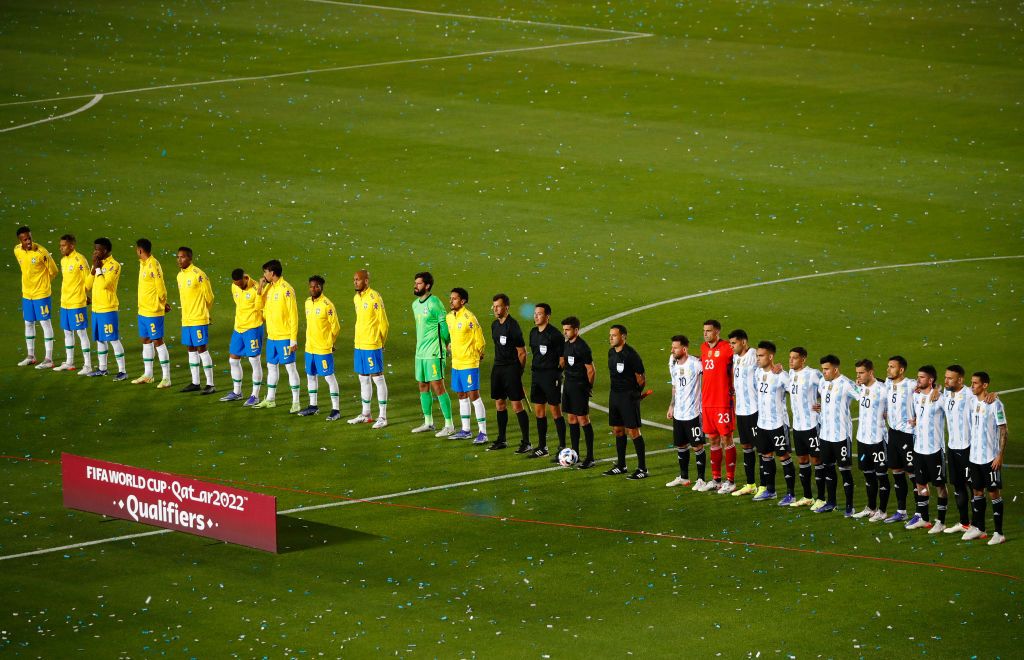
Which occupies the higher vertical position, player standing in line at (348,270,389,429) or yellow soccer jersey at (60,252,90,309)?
yellow soccer jersey at (60,252,90,309)

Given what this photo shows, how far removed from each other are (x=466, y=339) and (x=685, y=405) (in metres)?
3.26

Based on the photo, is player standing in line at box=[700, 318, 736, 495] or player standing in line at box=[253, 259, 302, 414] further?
player standing in line at box=[253, 259, 302, 414]

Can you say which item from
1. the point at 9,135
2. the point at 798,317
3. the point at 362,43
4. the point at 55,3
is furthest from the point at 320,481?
the point at 55,3

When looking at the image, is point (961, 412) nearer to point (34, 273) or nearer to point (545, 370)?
point (545, 370)

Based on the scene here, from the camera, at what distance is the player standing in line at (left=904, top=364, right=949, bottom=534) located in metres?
17.9

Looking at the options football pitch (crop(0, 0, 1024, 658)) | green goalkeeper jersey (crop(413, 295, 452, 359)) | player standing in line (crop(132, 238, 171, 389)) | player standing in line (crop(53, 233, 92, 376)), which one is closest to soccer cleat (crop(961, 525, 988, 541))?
football pitch (crop(0, 0, 1024, 658))

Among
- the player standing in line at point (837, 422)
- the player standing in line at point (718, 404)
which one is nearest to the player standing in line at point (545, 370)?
the player standing in line at point (718, 404)

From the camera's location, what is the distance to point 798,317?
26.9 meters

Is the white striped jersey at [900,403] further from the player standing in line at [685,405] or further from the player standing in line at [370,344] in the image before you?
the player standing in line at [370,344]

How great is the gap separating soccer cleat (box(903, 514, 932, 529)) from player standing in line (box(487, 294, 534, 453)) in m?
5.06

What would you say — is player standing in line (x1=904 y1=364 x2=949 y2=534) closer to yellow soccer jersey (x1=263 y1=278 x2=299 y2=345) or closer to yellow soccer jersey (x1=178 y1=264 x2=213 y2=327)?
yellow soccer jersey (x1=263 y1=278 x2=299 y2=345)

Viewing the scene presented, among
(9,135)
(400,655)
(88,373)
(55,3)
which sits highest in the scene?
(55,3)

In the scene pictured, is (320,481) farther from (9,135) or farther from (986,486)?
(9,135)

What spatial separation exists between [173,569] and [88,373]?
8.56 m
